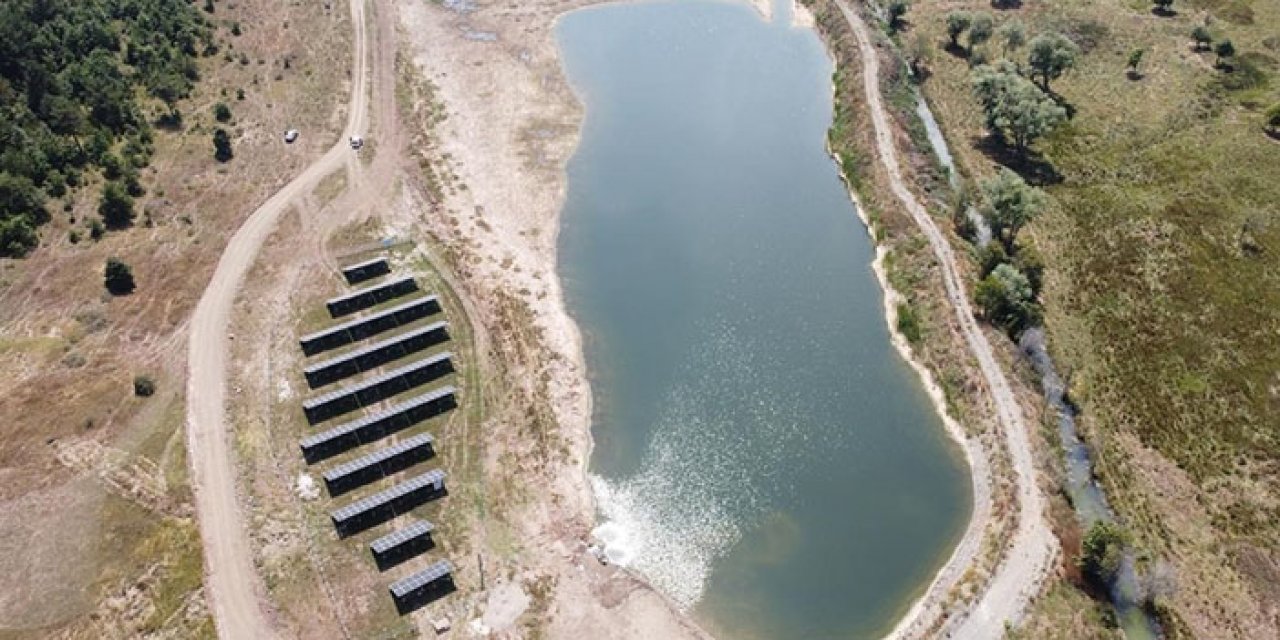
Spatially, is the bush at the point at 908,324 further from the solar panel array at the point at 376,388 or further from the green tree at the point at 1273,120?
the green tree at the point at 1273,120

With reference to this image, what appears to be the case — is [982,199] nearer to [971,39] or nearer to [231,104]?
[971,39]

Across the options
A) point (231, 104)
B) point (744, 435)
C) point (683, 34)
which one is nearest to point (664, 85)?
point (683, 34)

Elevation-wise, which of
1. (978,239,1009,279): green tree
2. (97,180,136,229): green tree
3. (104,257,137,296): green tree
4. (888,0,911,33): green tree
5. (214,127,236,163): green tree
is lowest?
(978,239,1009,279): green tree

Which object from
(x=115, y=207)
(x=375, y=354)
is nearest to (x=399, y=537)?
(x=375, y=354)

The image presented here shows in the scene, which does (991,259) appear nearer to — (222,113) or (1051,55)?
(1051,55)

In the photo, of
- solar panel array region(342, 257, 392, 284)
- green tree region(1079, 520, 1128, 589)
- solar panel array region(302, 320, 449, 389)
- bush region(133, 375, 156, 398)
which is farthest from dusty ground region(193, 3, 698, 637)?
green tree region(1079, 520, 1128, 589)

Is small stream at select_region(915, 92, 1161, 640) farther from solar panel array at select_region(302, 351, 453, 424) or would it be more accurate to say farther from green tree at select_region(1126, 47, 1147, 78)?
solar panel array at select_region(302, 351, 453, 424)

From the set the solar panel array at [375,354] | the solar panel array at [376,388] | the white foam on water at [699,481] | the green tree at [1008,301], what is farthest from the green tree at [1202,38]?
the solar panel array at [376,388]
